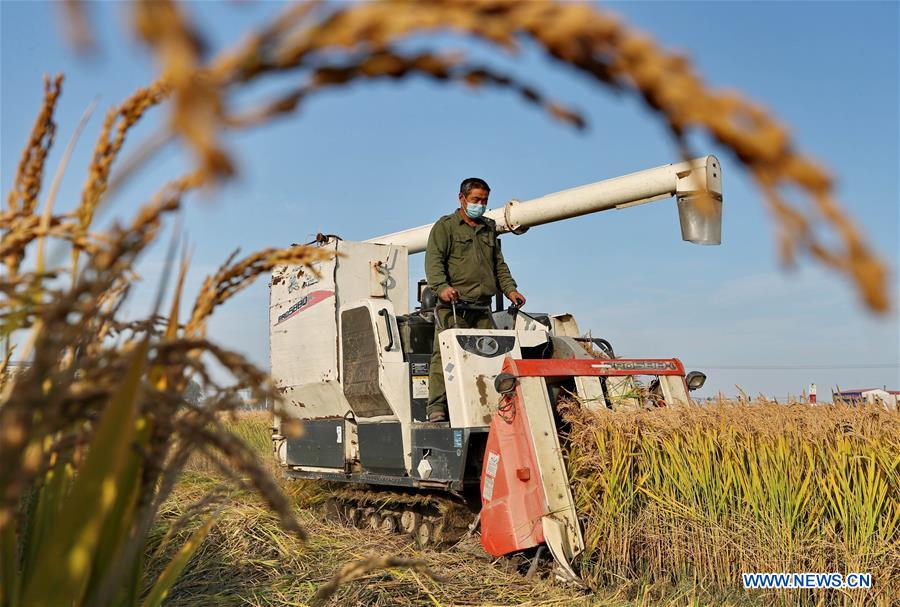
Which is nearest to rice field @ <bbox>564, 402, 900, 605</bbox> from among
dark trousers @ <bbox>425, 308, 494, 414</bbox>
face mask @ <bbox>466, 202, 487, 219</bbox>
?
dark trousers @ <bbox>425, 308, 494, 414</bbox>

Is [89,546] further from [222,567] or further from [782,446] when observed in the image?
[782,446]

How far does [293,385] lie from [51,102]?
7908 mm

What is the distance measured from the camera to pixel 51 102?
129cm

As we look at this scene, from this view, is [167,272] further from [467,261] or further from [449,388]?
[467,261]

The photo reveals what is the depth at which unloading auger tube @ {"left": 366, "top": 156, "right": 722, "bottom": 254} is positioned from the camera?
6371 millimetres

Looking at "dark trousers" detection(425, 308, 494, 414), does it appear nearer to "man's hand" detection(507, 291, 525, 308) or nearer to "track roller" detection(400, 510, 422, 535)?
"man's hand" detection(507, 291, 525, 308)

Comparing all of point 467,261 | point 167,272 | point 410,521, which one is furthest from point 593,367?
point 167,272

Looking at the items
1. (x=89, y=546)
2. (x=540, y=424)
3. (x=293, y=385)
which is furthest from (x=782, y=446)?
(x=293, y=385)

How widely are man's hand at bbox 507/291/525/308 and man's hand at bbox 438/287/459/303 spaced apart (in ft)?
2.07

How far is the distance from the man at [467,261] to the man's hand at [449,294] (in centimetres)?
8

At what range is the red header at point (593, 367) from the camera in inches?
233

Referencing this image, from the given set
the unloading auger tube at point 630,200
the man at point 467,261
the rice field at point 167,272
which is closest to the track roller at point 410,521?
the man at point 467,261

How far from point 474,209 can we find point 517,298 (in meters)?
0.85

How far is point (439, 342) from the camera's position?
667 cm
